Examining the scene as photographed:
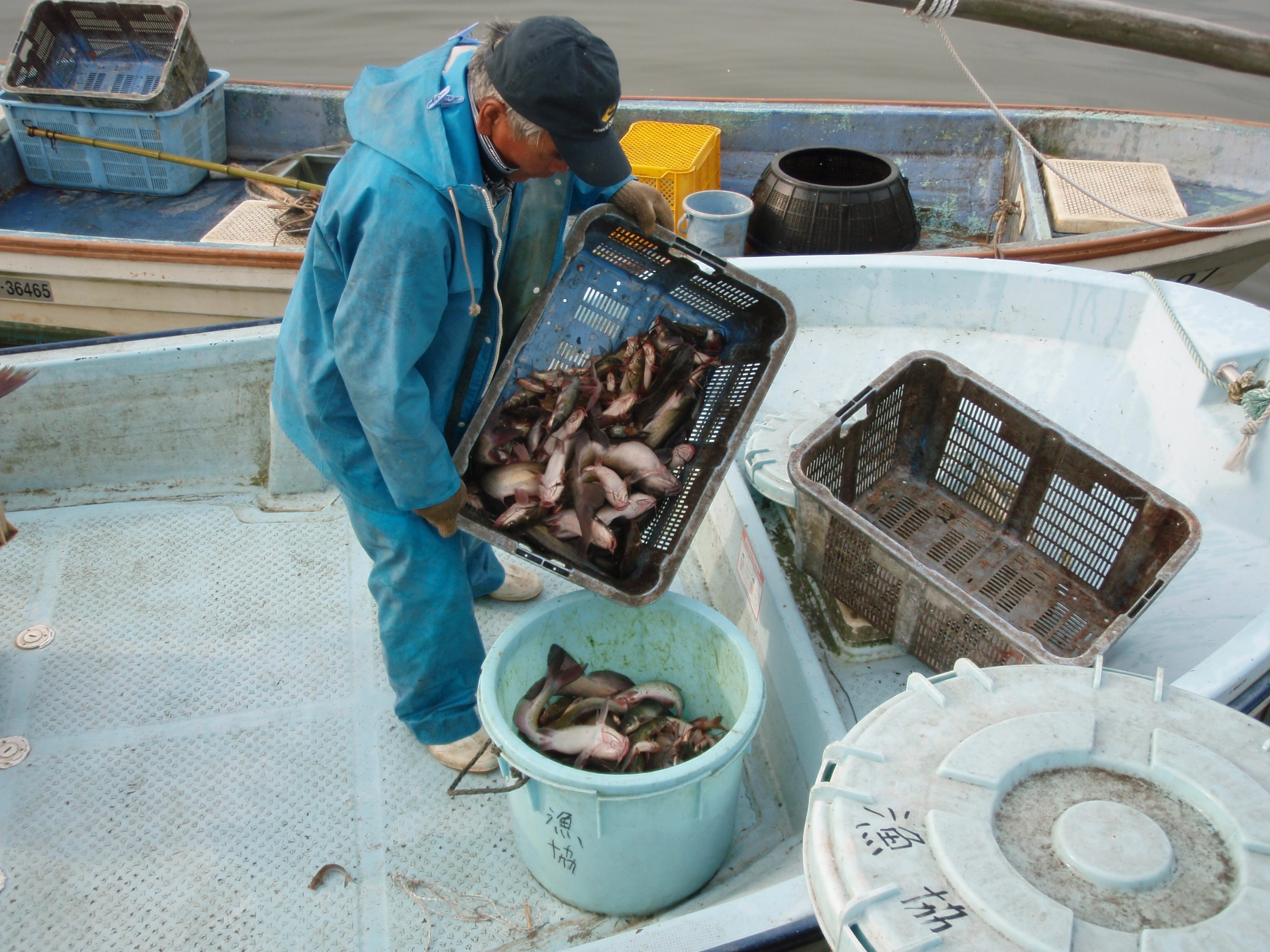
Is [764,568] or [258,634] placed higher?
[764,568]

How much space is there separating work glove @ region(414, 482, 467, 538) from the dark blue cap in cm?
79

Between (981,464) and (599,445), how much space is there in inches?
48.6

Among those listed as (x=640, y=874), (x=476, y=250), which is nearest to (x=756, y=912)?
(x=640, y=874)

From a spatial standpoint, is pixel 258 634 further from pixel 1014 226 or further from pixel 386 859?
pixel 1014 226

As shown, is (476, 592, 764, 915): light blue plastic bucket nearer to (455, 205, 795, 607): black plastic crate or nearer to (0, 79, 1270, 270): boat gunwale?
(455, 205, 795, 607): black plastic crate

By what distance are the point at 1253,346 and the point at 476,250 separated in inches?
96.8

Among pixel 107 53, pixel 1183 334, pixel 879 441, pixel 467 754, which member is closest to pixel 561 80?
pixel 879 441

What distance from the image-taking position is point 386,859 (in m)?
2.41

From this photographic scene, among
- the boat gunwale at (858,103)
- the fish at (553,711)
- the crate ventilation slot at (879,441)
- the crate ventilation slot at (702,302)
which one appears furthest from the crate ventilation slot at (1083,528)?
the boat gunwale at (858,103)

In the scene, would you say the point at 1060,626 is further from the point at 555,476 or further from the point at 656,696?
the point at 555,476

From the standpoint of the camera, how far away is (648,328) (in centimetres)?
273

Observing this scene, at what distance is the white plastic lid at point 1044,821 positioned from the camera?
3.80 feet

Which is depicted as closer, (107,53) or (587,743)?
(587,743)

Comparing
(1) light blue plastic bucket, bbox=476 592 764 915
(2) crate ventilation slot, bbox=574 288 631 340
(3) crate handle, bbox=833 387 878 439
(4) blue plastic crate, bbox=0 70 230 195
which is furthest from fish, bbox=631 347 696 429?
(4) blue plastic crate, bbox=0 70 230 195
